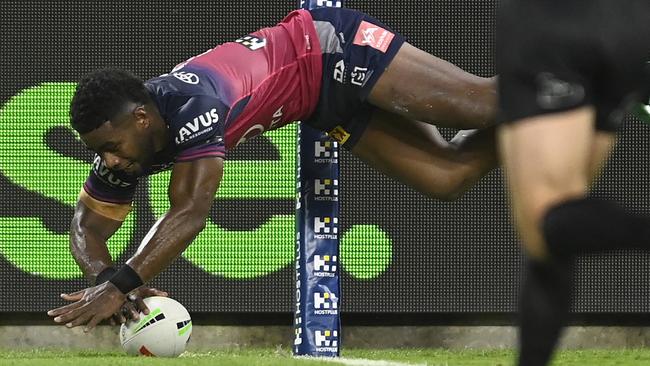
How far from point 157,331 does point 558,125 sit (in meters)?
2.38

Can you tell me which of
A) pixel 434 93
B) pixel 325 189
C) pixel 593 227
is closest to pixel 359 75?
pixel 434 93

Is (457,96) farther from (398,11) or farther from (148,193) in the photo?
(148,193)

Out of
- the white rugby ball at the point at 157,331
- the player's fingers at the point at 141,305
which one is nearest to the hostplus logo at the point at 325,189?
the white rugby ball at the point at 157,331

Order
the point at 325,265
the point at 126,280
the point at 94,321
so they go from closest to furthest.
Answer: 1. the point at 94,321
2. the point at 126,280
3. the point at 325,265

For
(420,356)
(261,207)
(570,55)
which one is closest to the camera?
(570,55)

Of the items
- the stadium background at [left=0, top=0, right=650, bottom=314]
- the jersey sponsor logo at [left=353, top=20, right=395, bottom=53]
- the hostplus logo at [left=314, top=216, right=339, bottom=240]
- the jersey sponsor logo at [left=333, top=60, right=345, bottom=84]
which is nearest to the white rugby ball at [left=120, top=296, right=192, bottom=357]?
the hostplus logo at [left=314, top=216, right=339, bottom=240]

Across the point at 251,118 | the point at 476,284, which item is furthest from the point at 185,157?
the point at 476,284

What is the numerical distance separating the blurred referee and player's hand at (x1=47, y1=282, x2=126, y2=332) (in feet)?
6.36

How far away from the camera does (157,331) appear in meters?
4.74

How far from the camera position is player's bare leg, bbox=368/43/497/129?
5.04 m

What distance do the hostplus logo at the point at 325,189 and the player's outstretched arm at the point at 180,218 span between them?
2.76ft

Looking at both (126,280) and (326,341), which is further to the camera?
(326,341)

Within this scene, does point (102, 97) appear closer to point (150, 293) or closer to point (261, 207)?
point (150, 293)

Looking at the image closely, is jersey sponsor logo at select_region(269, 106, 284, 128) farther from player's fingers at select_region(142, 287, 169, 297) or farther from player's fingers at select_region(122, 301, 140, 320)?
player's fingers at select_region(122, 301, 140, 320)
